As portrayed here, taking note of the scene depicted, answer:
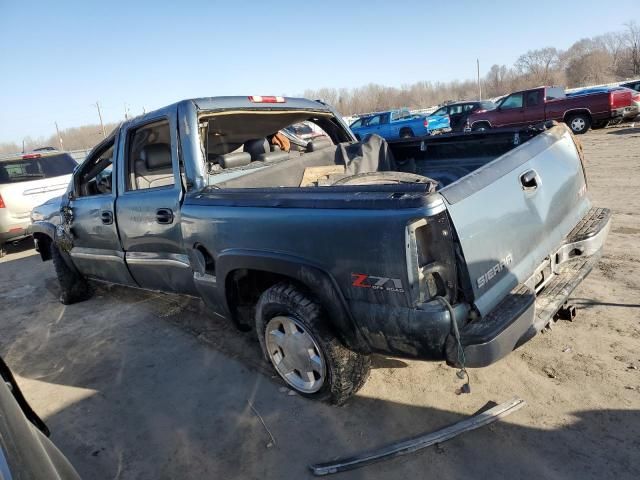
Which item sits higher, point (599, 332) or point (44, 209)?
point (44, 209)

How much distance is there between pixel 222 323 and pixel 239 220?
67.7 inches

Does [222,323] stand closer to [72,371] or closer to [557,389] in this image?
[72,371]

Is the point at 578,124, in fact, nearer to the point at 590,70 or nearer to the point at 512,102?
the point at 512,102

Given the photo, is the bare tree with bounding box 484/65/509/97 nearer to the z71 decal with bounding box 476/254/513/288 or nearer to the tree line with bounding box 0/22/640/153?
the tree line with bounding box 0/22/640/153

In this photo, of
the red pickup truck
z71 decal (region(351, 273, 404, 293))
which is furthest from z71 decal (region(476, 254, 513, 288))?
the red pickup truck

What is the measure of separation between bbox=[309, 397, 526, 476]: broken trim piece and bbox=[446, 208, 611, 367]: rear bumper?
485mm

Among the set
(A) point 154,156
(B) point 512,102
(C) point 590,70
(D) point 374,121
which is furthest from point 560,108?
(C) point 590,70

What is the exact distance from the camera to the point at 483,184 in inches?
92.7

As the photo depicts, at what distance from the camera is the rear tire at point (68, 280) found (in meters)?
→ 5.18

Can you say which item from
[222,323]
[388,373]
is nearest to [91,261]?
[222,323]

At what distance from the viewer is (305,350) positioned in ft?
9.16

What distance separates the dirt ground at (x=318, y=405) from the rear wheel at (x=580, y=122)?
1280 cm

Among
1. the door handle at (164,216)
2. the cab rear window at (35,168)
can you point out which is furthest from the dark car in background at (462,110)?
the door handle at (164,216)

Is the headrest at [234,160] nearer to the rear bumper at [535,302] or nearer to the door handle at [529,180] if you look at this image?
the door handle at [529,180]
